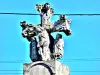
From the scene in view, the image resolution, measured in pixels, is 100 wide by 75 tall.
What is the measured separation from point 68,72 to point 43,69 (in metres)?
0.90

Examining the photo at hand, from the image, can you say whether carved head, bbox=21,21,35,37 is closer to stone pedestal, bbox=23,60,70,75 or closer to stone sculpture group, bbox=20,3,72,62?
stone sculpture group, bbox=20,3,72,62

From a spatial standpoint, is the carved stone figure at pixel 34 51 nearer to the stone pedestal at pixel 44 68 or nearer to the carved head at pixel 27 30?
the carved head at pixel 27 30

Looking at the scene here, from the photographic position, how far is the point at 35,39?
14.8 meters

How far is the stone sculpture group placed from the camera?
14412 millimetres

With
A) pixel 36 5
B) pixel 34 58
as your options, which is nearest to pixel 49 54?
pixel 34 58

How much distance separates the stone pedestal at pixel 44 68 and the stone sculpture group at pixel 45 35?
27cm

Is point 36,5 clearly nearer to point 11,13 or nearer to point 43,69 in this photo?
point 11,13

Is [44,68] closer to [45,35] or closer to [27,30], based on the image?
[45,35]

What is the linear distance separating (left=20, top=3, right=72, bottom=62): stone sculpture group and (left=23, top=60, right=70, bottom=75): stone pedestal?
0.90 ft

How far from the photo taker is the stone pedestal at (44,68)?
13953 millimetres

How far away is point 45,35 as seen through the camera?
14742 mm

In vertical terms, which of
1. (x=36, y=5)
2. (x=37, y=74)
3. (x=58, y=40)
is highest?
(x=36, y=5)

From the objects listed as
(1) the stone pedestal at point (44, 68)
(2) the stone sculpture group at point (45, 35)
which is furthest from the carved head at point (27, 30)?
(1) the stone pedestal at point (44, 68)

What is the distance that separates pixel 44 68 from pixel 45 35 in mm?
1207
